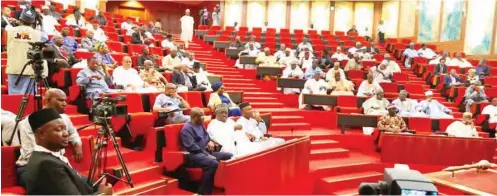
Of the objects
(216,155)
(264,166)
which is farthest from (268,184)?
(216,155)

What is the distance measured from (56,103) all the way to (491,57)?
12.7m

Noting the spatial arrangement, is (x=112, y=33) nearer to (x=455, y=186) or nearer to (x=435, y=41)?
(x=455, y=186)

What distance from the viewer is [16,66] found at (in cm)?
454

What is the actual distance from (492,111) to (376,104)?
2.08 meters

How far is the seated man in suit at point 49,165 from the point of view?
6.53 ft

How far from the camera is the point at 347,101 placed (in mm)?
8711

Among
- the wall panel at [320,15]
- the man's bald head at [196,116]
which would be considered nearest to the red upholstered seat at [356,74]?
the man's bald head at [196,116]

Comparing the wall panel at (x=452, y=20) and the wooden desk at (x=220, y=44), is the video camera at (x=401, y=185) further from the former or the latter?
the wall panel at (x=452, y=20)

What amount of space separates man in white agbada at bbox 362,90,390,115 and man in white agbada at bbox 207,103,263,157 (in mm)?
3393

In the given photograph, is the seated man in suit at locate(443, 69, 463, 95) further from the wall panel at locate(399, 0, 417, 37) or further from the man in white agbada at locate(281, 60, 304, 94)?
the wall panel at locate(399, 0, 417, 37)

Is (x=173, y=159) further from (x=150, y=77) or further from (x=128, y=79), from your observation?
(x=150, y=77)

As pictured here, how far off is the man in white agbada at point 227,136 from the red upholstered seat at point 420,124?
11.7 ft

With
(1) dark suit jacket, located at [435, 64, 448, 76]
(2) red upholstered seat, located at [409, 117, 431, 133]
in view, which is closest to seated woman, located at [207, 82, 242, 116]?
(2) red upholstered seat, located at [409, 117, 431, 133]

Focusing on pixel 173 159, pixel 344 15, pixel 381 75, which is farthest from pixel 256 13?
pixel 173 159
